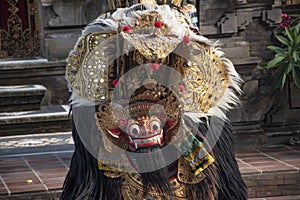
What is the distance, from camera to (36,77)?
353 inches

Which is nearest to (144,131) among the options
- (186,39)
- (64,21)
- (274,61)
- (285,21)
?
(186,39)

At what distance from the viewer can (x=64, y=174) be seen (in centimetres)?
657

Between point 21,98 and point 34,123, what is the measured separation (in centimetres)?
48

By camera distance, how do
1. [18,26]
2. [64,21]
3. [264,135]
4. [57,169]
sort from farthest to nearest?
1. [18,26]
2. [64,21]
3. [264,135]
4. [57,169]

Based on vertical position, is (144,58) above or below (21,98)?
above

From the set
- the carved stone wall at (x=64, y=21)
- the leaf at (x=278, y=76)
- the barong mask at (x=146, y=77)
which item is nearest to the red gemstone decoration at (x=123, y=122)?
the barong mask at (x=146, y=77)

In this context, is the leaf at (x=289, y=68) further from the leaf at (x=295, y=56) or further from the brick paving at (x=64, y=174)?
the brick paving at (x=64, y=174)

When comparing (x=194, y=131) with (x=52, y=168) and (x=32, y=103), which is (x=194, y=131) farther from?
(x=32, y=103)

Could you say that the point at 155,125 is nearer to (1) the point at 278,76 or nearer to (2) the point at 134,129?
(2) the point at 134,129

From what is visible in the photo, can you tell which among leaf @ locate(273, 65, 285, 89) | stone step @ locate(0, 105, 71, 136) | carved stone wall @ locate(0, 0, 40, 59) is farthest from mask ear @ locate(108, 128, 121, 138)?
carved stone wall @ locate(0, 0, 40, 59)

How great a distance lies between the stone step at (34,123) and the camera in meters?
8.12

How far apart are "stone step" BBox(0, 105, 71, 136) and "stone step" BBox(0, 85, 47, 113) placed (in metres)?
0.22

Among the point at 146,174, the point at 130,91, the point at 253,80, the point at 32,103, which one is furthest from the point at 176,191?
the point at 32,103

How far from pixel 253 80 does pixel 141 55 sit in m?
3.78
